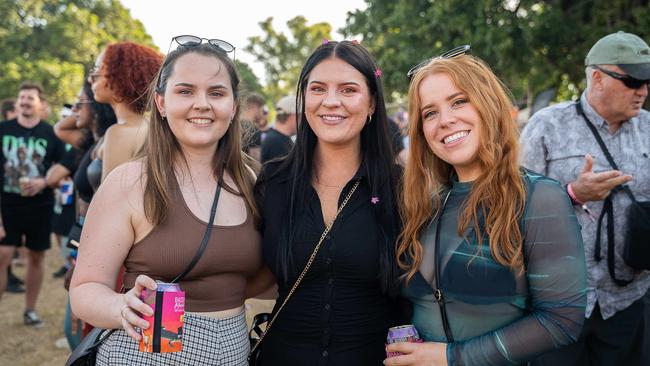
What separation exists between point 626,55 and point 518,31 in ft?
26.3

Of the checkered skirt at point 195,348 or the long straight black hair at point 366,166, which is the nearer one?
the checkered skirt at point 195,348

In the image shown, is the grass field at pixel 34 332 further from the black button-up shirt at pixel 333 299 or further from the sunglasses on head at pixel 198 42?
the sunglasses on head at pixel 198 42

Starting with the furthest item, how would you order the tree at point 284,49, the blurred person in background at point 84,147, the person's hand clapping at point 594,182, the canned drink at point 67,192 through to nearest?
the tree at point 284,49, the canned drink at point 67,192, the blurred person in background at point 84,147, the person's hand clapping at point 594,182

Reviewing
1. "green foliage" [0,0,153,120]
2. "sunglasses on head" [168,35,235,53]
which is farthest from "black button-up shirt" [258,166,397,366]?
"green foliage" [0,0,153,120]

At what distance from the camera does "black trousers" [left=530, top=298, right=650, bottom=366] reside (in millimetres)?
3053

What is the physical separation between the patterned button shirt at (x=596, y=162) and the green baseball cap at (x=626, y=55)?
267mm

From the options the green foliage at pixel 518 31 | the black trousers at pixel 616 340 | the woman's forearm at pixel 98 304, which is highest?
the green foliage at pixel 518 31

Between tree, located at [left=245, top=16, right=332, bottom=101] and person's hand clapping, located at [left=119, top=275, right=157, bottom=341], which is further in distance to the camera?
tree, located at [left=245, top=16, right=332, bottom=101]

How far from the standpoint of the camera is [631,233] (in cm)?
290

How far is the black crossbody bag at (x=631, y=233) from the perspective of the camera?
286 cm

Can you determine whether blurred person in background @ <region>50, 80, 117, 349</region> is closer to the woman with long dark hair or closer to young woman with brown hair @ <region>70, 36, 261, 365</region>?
young woman with brown hair @ <region>70, 36, 261, 365</region>

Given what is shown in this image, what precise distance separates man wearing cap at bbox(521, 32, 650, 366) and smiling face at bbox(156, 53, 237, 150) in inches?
76.3

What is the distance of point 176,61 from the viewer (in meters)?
2.42

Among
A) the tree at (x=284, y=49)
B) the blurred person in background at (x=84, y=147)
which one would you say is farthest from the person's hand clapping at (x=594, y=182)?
the tree at (x=284, y=49)
